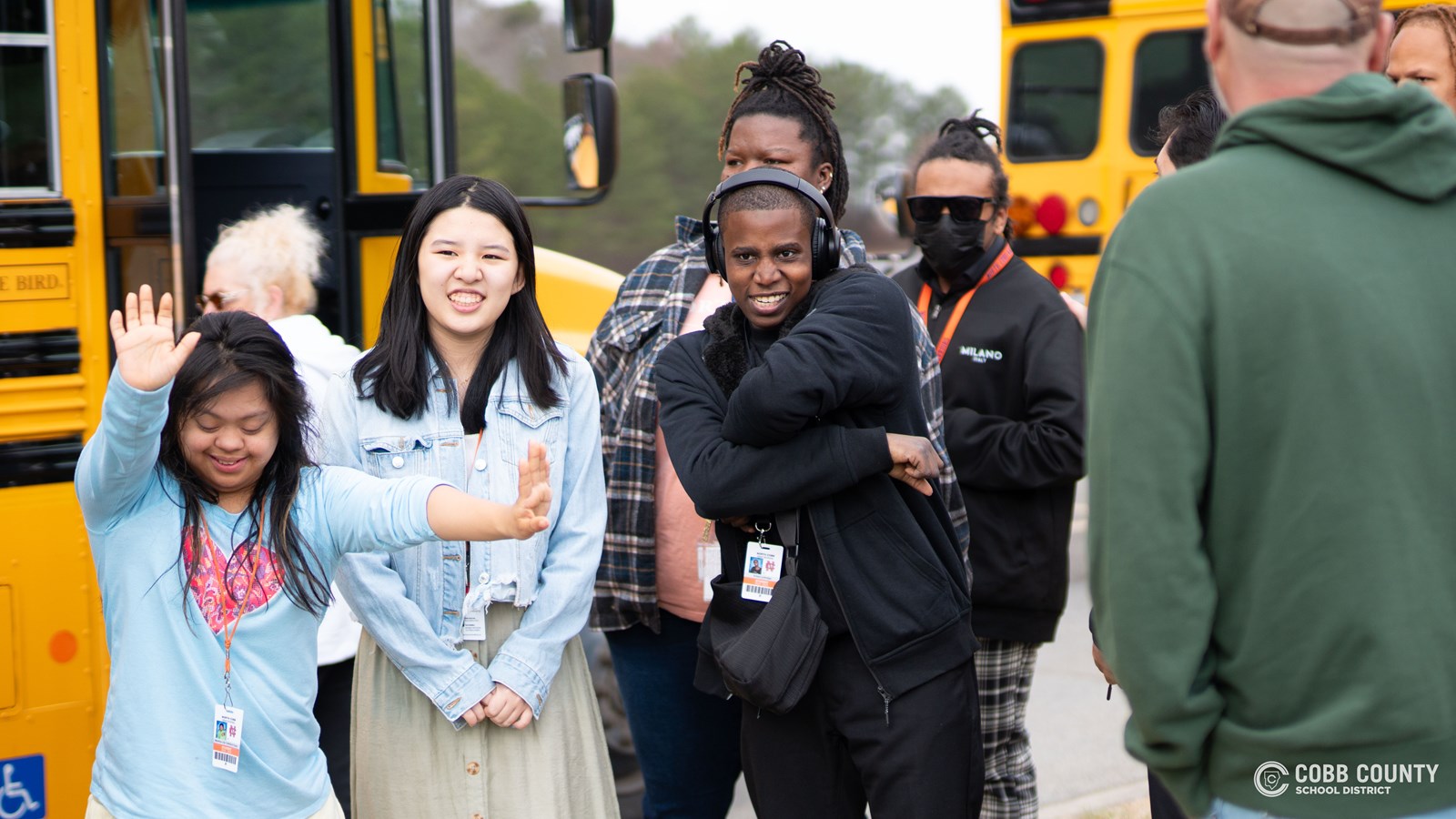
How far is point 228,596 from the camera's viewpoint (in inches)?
93.3

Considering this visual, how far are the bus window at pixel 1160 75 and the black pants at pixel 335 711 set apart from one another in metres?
5.46

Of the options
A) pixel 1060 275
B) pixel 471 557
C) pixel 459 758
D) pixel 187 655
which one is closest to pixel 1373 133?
pixel 471 557

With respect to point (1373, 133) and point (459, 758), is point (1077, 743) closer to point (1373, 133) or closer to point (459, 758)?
point (459, 758)

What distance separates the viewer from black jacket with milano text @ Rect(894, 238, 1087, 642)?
3484 mm

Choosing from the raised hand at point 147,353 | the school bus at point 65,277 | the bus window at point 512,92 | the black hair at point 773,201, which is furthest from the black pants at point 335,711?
the bus window at point 512,92

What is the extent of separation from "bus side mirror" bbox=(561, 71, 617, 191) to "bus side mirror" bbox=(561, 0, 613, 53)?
0.19m

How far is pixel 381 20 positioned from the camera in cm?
446

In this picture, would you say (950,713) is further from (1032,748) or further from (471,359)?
(1032,748)

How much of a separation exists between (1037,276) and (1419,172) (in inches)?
81.9

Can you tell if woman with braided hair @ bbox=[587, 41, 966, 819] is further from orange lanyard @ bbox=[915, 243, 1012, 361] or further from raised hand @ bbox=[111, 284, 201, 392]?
raised hand @ bbox=[111, 284, 201, 392]

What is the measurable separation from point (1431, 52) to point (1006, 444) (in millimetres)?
1251

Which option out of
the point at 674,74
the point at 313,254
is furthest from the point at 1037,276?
the point at 674,74

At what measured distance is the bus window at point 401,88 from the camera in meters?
4.47

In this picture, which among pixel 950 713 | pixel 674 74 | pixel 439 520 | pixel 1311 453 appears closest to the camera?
pixel 1311 453
